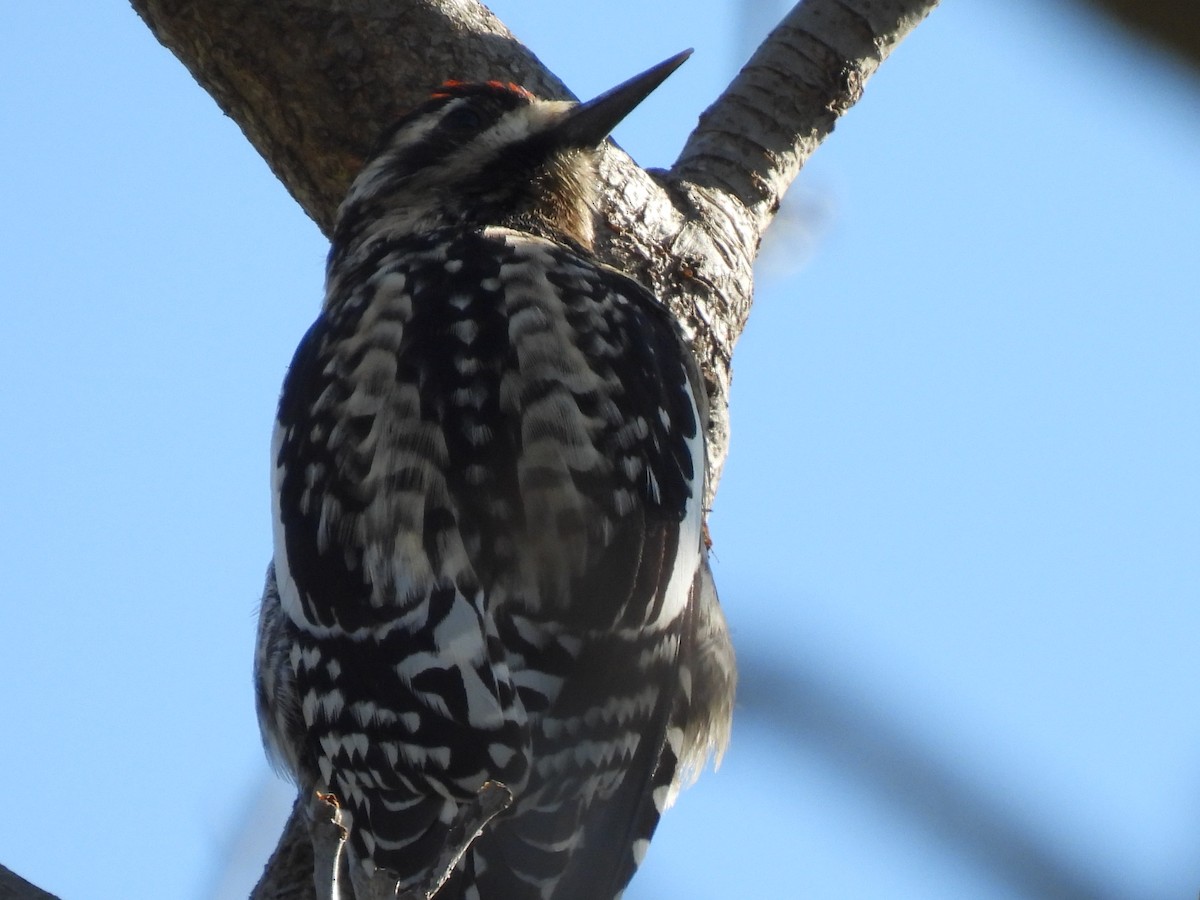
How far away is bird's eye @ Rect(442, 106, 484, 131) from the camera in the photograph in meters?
3.84

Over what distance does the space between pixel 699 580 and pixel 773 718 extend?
100 centimetres

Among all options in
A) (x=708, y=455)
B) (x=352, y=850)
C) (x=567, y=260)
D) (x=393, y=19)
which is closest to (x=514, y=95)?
(x=393, y=19)

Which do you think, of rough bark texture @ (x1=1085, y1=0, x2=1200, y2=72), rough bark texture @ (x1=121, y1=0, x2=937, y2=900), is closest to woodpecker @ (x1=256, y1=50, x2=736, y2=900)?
rough bark texture @ (x1=121, y1=0, x2=937, y2=900)

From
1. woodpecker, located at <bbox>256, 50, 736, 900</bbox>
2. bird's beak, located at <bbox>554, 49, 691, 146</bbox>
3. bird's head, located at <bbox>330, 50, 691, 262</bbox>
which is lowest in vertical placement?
woodpecker, located at <bbox>256, 50, 736, 900</bbox>

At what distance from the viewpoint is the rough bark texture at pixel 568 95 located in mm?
3777

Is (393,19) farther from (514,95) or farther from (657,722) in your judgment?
(657,722)

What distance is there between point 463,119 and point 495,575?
1.68 metres

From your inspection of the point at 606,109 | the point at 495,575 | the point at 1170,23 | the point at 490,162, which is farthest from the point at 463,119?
the point at 1170,23

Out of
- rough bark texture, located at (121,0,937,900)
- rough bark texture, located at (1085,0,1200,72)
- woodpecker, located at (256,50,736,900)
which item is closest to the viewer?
rough bark texture, located at (1085,0,1200,72)

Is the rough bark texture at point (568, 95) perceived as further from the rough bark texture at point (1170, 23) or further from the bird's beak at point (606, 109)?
the rough bark texture at point (1170, 23)

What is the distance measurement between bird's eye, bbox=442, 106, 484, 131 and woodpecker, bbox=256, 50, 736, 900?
579 millimetres

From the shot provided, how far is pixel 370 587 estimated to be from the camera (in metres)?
2.61

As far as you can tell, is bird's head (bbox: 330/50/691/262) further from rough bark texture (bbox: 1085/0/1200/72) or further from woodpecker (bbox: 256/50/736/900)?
rough bark texture (bbox: 1085/0/1200/72)

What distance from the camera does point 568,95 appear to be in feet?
13.8
